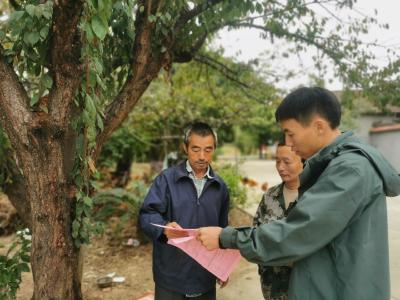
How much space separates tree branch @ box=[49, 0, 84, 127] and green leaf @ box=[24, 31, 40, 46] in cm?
8

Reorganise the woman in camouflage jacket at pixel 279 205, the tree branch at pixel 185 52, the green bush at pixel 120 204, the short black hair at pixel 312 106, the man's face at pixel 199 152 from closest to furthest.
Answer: the short black hair at pixel 312 106 → the woman in camouflage jacket at pixel 279 205 → the man's face at pixel 199 152 → the tree branch at pixel 185 52 → the green bush at pixel 120 204

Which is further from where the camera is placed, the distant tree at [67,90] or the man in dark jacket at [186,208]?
the man in dark jacket at [186,208]

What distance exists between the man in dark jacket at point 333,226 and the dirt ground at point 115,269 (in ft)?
9.96

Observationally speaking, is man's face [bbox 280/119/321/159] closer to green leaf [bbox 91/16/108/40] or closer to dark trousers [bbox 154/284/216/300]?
green leaf [bbox 91/16/108/40]

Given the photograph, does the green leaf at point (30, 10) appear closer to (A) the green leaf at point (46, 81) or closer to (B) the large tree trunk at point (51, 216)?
(A) the green leaf at point (46, 81)

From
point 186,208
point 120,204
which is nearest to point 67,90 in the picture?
point 186,208

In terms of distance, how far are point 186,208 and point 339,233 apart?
3.74 ft

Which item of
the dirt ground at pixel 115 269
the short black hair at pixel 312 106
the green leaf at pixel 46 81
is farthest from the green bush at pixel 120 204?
the short black hair at pixel 312 106

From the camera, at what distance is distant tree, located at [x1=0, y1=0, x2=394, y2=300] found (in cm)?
187

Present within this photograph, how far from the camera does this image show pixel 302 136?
1.61m

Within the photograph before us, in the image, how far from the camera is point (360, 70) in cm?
421

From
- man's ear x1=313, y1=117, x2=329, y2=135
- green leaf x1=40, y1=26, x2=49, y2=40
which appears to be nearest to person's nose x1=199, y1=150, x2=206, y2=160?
man's ear x1=313, y1=117, x2=329, y2=135

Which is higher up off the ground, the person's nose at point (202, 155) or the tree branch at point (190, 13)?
the tree branch at point (190, 13)

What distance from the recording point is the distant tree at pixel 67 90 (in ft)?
6.13
